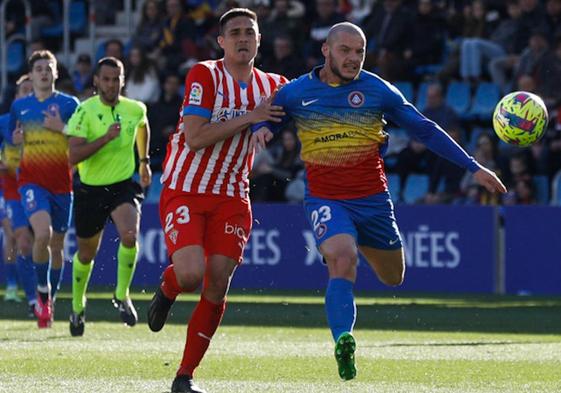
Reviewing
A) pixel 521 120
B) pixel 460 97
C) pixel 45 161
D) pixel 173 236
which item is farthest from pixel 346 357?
pixel 460 97

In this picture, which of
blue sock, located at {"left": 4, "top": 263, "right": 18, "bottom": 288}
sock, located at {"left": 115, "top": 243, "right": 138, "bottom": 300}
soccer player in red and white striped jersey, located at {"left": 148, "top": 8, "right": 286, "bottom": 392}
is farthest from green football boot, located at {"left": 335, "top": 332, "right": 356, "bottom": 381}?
blue sock, located at {"left": 4, "top": 263, "right": 18, "bottom": 288}

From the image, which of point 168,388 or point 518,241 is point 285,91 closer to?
point 168,388

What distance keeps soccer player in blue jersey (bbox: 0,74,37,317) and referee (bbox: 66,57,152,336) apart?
1.81m

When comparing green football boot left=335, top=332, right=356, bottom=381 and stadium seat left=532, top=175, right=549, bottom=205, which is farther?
stadium seat left=532, top=175, right=549, bottom=205

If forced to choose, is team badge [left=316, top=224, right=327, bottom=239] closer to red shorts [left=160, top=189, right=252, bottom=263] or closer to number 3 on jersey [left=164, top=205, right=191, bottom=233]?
red shorts [left=160, top=189, right=252, bottom=263]

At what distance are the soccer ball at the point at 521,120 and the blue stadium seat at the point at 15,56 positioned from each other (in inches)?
683

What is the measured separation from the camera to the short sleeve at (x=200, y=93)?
9.28 meters

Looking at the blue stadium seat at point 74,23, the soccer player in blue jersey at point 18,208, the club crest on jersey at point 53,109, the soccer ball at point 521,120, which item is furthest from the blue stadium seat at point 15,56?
the soccer ball at point 521,120

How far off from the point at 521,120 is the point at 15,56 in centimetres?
1793

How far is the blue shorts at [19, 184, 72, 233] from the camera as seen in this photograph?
14.5 metres

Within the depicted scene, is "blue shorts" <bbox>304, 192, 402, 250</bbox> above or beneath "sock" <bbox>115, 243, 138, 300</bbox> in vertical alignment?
above

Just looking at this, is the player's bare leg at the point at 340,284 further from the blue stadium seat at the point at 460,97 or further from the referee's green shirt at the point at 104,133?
the blue stadium seat at the point at 460,97

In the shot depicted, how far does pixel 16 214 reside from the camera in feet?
53.6

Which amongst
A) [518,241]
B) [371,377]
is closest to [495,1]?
[518,241]
